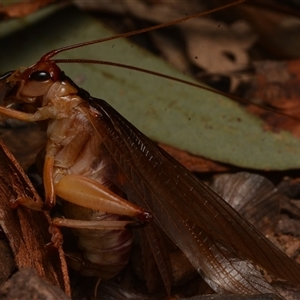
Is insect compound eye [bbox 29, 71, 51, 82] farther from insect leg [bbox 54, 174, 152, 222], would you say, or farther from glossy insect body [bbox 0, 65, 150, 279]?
insect leg [bbox 54, 174, 152, 222]

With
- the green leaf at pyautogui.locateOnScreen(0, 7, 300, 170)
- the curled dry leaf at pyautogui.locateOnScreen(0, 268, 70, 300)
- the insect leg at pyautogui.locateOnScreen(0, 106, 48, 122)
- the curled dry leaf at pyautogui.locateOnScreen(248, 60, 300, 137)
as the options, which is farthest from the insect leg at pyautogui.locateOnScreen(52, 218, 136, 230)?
the curled dry leaf at pyautogui.locateOnScreen(248, 60, 300, 137)

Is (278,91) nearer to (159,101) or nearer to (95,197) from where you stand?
(159,101)

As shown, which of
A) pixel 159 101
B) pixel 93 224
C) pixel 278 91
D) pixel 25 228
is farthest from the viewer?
pixel 278 91

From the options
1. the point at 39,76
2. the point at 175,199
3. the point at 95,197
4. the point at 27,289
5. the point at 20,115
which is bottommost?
the point at 175,199

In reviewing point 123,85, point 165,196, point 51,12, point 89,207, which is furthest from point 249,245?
point 51,12

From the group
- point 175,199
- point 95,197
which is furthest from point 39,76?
point 175,199

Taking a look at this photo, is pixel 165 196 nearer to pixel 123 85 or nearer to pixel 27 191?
pixel 27 191
